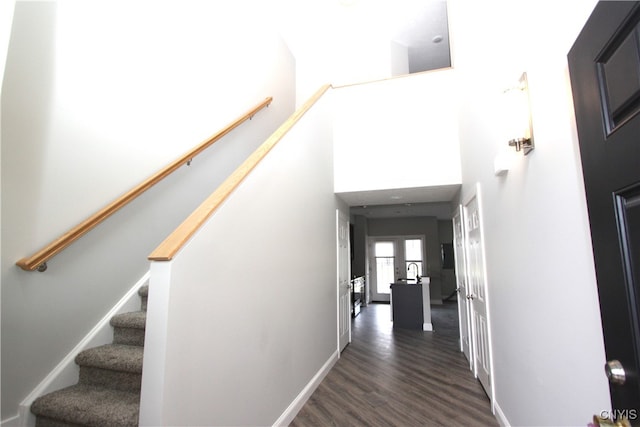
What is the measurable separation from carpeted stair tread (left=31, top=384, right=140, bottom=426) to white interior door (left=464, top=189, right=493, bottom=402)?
9.06 feet

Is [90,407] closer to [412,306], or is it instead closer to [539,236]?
[539,236]

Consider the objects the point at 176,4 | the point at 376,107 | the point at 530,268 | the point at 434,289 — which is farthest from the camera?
the point at 434,289

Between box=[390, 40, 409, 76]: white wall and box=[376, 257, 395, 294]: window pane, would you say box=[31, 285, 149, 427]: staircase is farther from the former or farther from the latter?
box=[376, 257, 395, 294]: window pane

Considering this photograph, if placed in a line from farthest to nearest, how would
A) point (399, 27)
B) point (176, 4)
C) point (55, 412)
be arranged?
point (399, 27) → point (176, 4) → point (55, 412)

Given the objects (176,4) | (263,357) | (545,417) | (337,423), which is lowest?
(337,423)

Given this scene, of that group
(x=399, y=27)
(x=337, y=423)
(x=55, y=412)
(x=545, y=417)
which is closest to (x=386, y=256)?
(x=399, y=27)

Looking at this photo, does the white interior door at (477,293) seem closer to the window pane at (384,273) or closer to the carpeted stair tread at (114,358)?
the carpeted stair tread at (114,358)

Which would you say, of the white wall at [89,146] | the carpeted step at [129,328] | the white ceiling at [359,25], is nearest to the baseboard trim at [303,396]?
the carpeted step at [129,328]

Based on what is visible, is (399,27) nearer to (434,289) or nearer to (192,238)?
(192,238)

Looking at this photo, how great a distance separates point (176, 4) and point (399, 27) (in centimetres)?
393

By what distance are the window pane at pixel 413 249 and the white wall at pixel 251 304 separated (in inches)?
292

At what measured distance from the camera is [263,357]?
2.04 metres

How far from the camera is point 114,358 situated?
1.85m

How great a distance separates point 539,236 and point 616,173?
0.99 m
